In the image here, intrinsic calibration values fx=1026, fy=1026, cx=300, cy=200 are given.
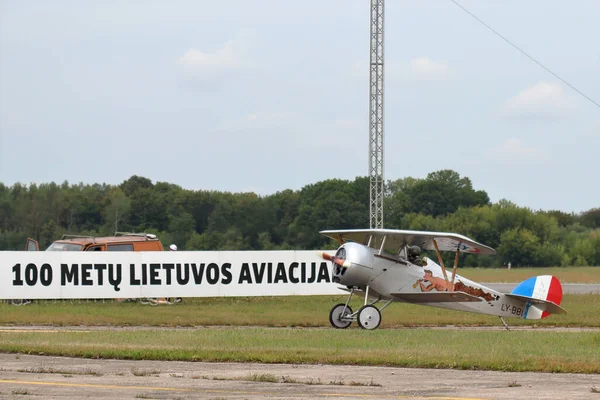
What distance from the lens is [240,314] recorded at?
84.6 ft

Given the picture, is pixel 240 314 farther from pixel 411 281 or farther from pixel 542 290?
pixel 542 290

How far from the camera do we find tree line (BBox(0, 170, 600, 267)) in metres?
54.6

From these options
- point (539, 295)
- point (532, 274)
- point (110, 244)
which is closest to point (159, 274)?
point (110, 244)

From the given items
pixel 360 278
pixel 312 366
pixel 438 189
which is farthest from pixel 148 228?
pixel 312 366

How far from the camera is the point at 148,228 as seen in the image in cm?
5991

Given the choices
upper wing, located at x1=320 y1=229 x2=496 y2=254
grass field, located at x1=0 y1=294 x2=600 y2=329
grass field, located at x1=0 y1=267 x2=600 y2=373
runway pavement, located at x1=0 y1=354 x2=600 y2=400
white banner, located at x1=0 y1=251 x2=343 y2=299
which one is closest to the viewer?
runway pavement, located at x1=0 y1=354 x2=600 y2=400

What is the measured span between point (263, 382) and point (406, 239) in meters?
10.8

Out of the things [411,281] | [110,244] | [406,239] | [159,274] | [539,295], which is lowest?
[539,295]

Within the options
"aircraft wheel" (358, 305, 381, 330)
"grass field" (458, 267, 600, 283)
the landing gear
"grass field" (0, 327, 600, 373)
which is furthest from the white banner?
"grass field" (458, 267, 600, 283)

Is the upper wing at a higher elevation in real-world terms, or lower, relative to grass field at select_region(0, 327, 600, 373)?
higher

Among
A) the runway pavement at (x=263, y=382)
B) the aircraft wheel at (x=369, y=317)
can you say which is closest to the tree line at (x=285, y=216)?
the aircraft wheel at (x=369, y=317)

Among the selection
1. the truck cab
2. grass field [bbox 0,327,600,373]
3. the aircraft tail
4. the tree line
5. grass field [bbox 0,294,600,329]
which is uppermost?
the tree line

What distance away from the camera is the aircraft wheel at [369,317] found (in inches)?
835

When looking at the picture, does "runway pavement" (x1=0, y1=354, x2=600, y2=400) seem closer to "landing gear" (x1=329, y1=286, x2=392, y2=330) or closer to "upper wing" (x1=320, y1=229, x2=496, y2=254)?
"landing gear" (x1=329, y1=286, x2=392, y2=330)
